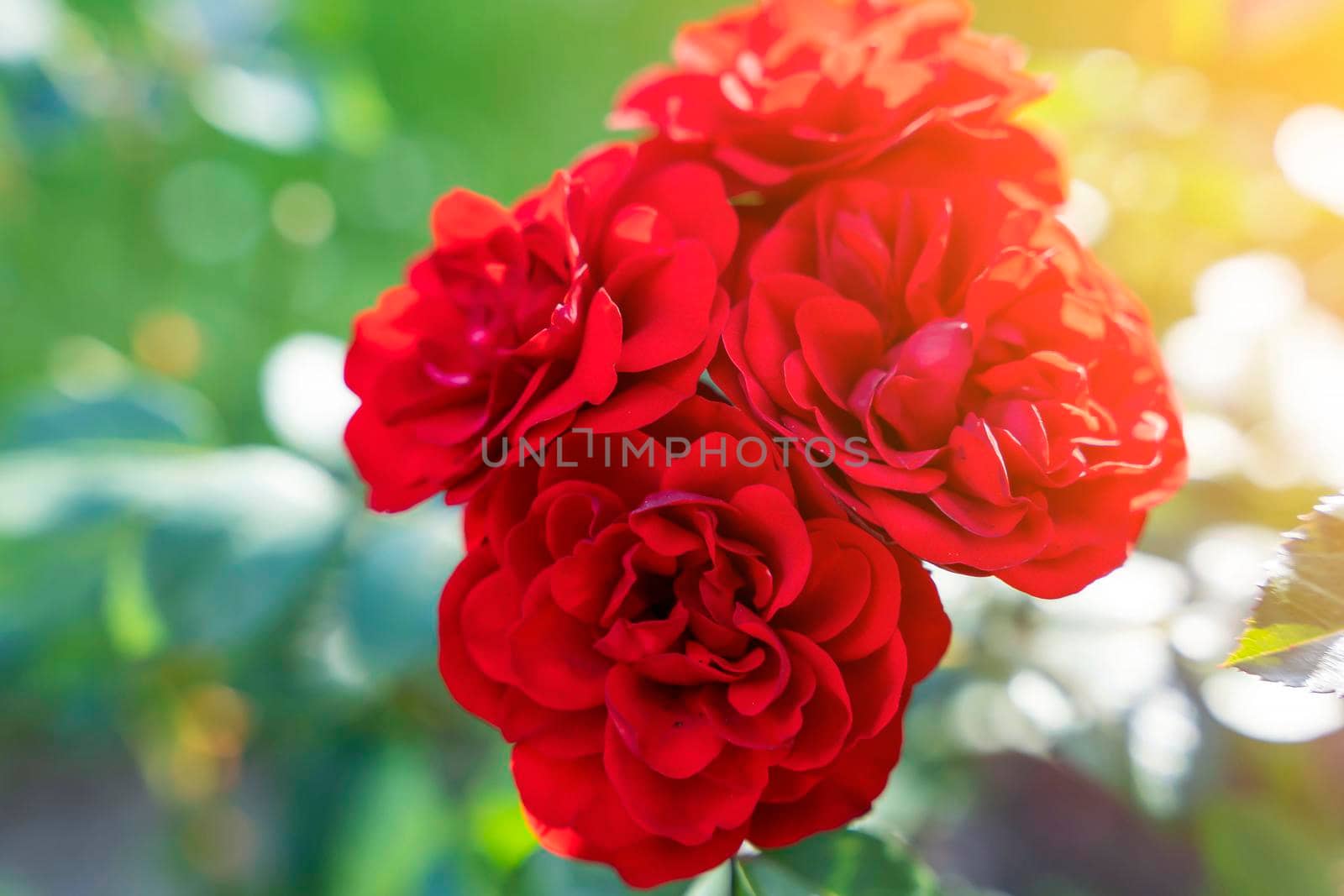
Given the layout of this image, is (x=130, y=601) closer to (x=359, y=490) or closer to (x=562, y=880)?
(x=359, y=490)

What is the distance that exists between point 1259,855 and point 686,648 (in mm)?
583

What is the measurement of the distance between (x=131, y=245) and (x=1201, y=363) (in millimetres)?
1350

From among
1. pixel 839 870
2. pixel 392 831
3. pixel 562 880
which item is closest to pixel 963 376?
pixel 839 870

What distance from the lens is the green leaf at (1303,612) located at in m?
0.44

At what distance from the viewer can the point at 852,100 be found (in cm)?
54

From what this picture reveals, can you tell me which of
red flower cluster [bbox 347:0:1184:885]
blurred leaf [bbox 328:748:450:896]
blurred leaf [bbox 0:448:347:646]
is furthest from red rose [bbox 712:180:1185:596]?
blurred leaf [bbox 328:748:450:896]

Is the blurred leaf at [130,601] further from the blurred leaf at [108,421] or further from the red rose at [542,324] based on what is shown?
the red rose at [542,324]

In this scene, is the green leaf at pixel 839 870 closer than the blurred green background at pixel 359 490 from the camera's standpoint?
Yes

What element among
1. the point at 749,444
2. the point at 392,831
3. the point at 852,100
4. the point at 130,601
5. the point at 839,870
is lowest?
the point at 392,831

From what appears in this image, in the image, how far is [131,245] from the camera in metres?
1.41

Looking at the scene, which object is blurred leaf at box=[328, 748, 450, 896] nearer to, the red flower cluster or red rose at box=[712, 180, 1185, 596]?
the red flower cluster

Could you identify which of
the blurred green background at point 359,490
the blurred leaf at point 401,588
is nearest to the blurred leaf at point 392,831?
the blurred green background at point 359,490

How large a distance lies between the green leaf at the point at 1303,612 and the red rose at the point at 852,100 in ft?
0.74

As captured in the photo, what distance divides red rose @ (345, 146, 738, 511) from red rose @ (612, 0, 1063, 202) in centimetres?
5
